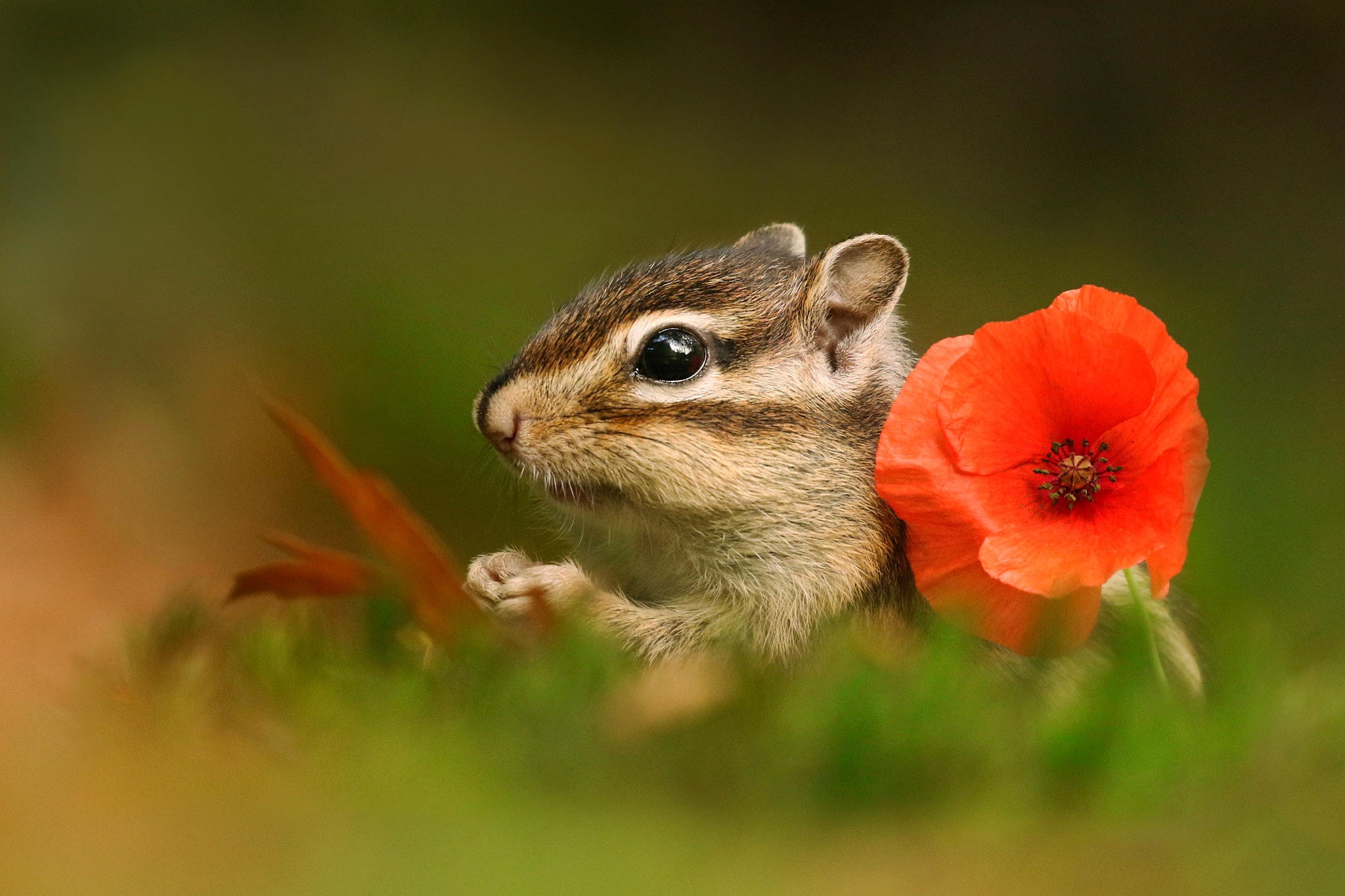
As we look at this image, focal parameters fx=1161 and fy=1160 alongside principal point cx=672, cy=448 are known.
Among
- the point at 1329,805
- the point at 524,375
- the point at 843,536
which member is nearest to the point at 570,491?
the point at 524,375

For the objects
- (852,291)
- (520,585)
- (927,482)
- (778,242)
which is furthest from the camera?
(778,242)

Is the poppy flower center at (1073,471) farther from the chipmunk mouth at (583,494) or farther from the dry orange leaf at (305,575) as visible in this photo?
the dry orange leaf at (305,575)

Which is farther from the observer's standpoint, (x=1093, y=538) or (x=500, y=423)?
(x=500, y=423)

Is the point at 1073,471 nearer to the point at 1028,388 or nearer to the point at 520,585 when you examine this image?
the point at 1028,388

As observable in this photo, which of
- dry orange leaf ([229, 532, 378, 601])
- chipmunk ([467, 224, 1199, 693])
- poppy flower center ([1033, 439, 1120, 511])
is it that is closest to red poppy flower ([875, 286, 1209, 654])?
poppy flower center ([1033, 439, 1120, 511])

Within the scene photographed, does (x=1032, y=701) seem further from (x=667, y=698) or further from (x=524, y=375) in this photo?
(x=524, y=375)

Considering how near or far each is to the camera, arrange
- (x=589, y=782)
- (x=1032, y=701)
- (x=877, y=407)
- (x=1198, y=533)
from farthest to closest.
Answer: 1. (x=1198, y=533)
2. (x=877, y=407)
3. (x=1032, y=701)
4. (x=589, y=782)

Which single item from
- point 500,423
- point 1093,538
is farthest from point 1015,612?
point 500,423
